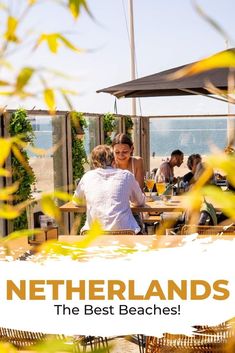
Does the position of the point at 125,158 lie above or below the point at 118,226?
above

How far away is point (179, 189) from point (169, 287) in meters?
5.65

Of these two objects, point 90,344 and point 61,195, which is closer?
point 61,195

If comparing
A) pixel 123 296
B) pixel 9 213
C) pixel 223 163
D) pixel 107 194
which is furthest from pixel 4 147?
pixel 107 194

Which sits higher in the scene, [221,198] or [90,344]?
[221,198]

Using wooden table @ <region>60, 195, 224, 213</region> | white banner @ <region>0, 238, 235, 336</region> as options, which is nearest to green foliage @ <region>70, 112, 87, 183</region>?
wooden table @ <region>60, 195, 224, 213</region>

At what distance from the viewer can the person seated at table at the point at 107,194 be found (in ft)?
15.9

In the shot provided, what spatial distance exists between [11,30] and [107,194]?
438cm

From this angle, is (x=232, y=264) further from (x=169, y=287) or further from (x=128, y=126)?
(x=128, y=126)

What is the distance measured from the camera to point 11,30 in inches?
19.5

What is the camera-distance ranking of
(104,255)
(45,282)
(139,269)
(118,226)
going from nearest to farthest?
(45,282), (139,269), (104,255), (118,226)

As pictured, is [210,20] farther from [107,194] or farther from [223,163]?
[107,194]

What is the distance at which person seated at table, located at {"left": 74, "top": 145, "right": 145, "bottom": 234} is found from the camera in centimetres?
484

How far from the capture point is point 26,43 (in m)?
0.49

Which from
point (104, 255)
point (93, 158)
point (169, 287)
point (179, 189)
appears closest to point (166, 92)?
point (179, 189)
